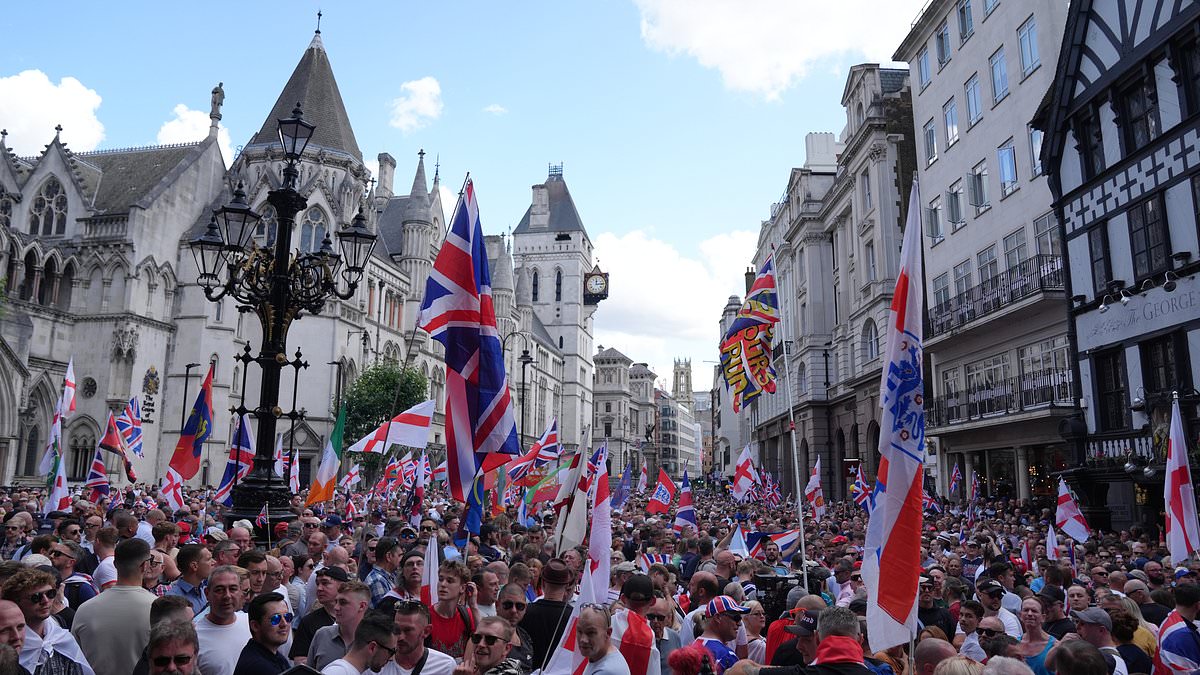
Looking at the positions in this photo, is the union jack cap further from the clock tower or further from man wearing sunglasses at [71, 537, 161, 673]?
the clock tower

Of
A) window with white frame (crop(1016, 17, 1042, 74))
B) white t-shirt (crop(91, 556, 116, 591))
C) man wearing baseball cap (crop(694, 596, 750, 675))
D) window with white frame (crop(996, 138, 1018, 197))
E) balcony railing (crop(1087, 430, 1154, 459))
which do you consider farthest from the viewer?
window with white frame (crop(996, 138, 1018, 197))

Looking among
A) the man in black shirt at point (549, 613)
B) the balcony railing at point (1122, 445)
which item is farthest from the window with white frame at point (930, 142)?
the man in black shirt at point (549, 613)

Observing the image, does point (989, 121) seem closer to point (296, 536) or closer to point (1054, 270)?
point (1054, 270)

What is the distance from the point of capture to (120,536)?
8.34 meters

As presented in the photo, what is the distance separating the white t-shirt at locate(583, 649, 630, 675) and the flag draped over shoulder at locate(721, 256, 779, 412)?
903 cm

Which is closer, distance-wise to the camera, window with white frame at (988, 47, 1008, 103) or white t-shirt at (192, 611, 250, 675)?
white t-shirt at (192, 611, 250, 675)

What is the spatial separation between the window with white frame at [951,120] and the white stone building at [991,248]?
0.07m

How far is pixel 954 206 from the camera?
29750 mm

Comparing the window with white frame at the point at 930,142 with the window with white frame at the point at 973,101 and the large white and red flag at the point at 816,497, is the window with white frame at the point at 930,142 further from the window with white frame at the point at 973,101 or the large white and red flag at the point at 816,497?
the large white and red flag at the point at 816,497

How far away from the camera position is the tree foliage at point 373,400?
5128 centimetres

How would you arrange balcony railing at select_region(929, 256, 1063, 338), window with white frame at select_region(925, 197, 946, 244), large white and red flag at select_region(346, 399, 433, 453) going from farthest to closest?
window with white frame at select_region(925, 197, 946, 244) → balcony railing at select_region(929, 256, 1063, 338) → large white and red flag at select_region(346, 399, 433, 453)

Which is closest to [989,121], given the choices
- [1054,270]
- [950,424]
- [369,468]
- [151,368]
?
[1054,270]

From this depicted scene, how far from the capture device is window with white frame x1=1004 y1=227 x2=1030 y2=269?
83.1 feet

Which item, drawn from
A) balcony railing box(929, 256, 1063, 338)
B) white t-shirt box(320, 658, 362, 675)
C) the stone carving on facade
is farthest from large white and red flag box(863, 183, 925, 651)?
the stone carving on facade
